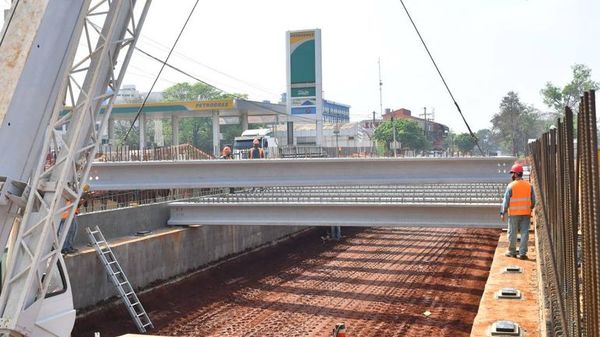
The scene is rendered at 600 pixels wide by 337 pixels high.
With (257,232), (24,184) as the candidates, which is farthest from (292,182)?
(24,184)

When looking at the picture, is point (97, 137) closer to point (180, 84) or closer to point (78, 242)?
point (78, 242)

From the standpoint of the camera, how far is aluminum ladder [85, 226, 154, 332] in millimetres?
15547

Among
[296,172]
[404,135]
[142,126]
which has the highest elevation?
[404,135]

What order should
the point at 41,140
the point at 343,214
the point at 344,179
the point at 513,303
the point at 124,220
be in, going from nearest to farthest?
the point at 41,140 < the point at 513,303 < the point at 344,179 < the point at 343,214 < the point at 124,220

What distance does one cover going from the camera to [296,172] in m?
19.1

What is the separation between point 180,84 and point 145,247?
366 feet

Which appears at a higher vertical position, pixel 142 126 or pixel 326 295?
pixel 142 126

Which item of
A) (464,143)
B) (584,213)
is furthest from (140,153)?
(464,143)

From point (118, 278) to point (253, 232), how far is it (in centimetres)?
1037

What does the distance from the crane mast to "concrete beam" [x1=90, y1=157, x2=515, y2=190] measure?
10729 millimetres

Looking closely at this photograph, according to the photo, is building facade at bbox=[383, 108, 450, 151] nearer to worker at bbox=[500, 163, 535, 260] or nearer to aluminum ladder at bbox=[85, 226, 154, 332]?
aluminum ladder at bbox=[85, 226, 154, 332]

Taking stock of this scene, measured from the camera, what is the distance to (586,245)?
4.28 meters

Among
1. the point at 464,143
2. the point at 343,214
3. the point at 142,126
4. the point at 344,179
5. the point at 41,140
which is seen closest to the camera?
the point at 41,140

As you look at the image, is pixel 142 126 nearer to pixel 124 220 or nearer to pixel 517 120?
pixel 124 220
